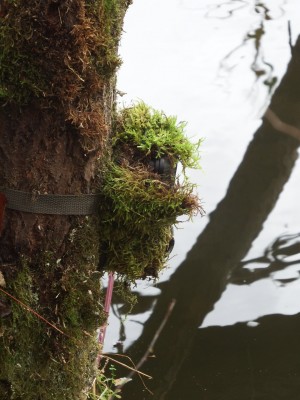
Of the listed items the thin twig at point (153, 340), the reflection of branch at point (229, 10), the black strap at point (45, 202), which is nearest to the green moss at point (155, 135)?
the black strap at point (45, 202)

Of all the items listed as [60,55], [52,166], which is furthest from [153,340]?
[60,55]

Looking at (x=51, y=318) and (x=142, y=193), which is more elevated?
(x=142, y=193)

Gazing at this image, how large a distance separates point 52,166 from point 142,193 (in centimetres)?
13

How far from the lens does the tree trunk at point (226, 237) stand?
182 cm

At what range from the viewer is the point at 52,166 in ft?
2.71

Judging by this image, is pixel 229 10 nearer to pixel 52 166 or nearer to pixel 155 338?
pixel 155 338

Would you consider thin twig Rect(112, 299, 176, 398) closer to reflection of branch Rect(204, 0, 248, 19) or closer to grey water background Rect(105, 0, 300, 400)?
grey water background Rect(105, 0, 300, 400)

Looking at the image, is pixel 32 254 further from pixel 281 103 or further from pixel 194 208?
pixel 281 103

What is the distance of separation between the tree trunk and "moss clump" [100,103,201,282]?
→ 881 mm

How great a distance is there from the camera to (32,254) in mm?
854

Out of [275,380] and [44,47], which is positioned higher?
[44,47]

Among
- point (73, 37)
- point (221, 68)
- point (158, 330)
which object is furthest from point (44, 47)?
point (221, 68)

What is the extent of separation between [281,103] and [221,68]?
268 millimetres

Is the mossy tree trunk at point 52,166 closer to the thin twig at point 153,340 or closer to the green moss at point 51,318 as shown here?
the green moss at point 51,318
